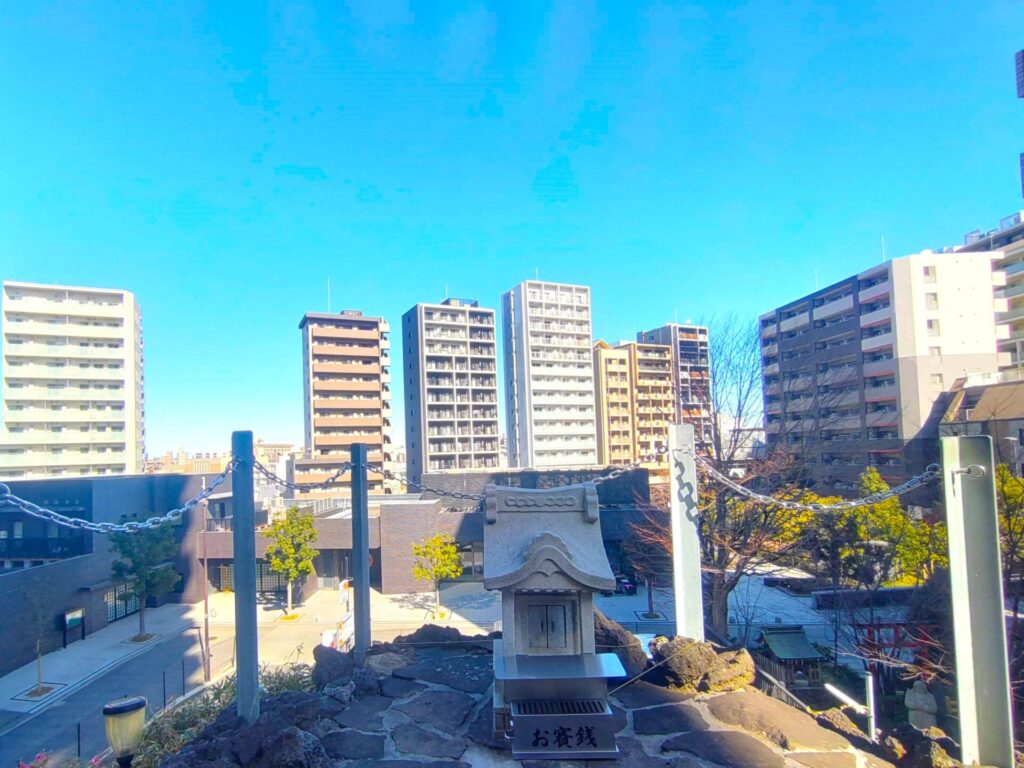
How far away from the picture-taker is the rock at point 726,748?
5.38 metres

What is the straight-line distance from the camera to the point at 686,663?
22.6 feet

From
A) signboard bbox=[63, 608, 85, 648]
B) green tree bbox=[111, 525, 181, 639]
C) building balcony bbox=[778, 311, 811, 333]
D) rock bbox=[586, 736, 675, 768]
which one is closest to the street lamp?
rock bbox=[586, 736, 675, 768]

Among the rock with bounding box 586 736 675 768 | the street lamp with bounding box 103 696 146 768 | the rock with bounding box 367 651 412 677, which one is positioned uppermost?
the street lamp with bounding box 103 696 146 768

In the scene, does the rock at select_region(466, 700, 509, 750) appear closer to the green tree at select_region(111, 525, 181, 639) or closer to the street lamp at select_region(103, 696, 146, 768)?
the street lamp at select_region(103, 696, 146, 768)

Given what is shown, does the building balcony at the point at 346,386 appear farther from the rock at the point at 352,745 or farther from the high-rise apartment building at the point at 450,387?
the rock at the point at 352,745

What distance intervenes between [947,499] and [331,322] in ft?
150

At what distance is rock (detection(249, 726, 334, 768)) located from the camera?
15.9 ft

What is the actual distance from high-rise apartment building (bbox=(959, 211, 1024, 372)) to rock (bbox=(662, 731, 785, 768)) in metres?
38.3

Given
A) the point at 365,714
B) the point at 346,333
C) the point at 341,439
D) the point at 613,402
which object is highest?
the point at 346,333

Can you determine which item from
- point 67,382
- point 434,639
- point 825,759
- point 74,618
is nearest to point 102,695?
point 74,618

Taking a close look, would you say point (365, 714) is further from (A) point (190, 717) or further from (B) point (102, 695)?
(B) point (102, 695)

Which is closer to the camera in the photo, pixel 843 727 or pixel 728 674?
pixel 843 727

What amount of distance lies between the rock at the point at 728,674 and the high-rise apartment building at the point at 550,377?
151 feet

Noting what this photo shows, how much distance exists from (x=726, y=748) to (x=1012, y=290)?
42.7 m
